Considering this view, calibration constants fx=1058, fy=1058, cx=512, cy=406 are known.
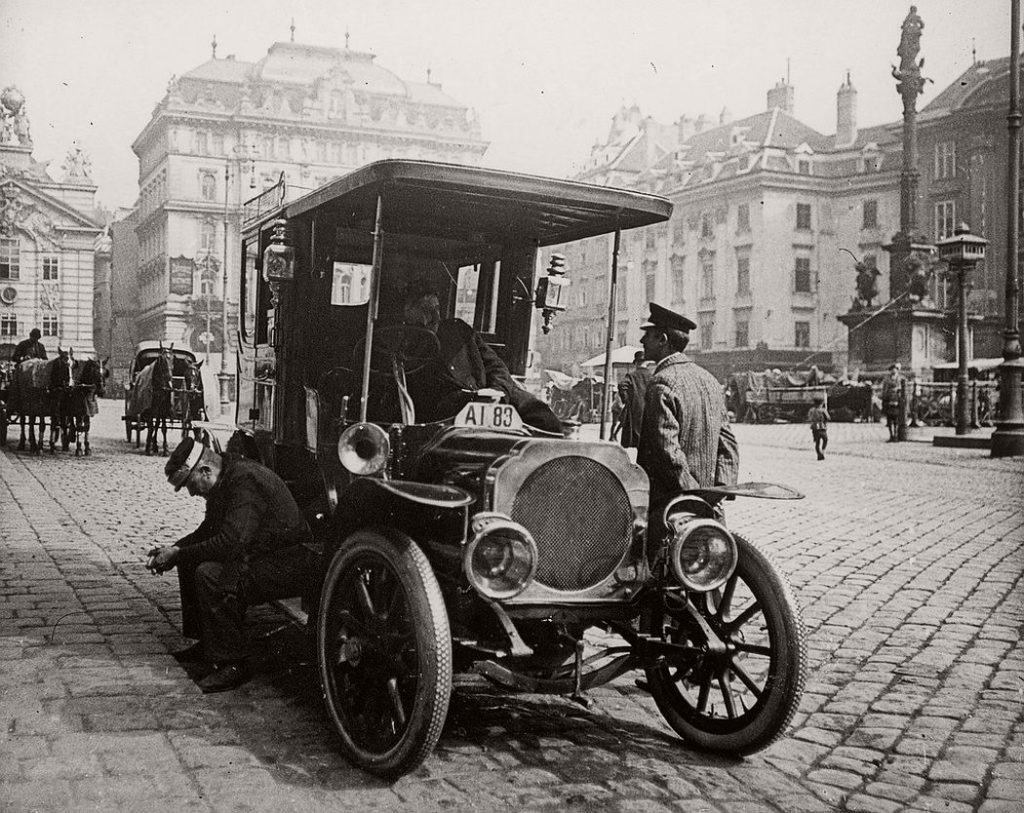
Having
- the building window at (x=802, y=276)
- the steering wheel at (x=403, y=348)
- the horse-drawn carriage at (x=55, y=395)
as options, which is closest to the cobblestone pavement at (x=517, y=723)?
the steering wheel at (x=403, y=348)

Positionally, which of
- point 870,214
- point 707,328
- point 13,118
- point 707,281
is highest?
point 870,214

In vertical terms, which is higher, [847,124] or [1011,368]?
[847,124]

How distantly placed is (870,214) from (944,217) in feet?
68.2

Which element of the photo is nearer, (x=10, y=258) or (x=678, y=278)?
(x=10, y=258)

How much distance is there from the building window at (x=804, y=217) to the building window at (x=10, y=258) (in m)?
43.9

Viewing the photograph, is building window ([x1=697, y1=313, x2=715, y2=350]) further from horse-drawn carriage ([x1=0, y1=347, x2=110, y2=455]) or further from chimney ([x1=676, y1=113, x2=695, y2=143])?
horse-drawn carriage ([x1=0, y1=347, x2=110, y2=455])

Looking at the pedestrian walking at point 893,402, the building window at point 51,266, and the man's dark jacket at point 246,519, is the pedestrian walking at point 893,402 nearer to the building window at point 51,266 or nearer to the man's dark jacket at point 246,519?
the building window at point 51,266

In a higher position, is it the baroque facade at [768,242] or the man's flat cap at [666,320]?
the baroque facade at [768,242]

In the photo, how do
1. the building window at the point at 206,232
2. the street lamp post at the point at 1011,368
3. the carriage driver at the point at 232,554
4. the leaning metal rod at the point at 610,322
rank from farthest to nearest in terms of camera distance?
the building window at the point at 206,232 < the street lamp post at the point at 1011,368 < the leaning metal rod at the point at 610,322 < the carriage driver at the point at 232,554

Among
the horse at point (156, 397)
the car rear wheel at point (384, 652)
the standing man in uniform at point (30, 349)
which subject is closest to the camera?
the car rear wheel at point (384, 652)

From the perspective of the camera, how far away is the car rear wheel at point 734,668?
420 cm

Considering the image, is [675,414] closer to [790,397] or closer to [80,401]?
[80,401]

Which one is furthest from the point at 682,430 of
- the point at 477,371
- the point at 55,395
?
the point at 55,395

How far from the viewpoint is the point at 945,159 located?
27.3 metres
